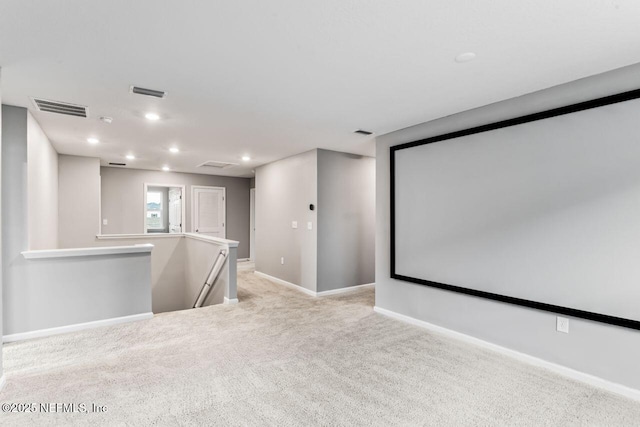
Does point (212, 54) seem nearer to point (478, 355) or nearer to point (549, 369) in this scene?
point (478, 355)

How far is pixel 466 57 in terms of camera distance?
2.28 meters

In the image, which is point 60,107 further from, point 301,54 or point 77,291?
point 301,54

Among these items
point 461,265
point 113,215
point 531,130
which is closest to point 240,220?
point 113,215

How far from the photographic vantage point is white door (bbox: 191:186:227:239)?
8.62 m

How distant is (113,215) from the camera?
7.60 metres

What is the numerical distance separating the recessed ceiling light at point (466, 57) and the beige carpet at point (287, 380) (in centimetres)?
251

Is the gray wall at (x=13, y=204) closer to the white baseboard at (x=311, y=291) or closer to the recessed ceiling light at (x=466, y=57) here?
the white baseboard at (x=311, y=291)

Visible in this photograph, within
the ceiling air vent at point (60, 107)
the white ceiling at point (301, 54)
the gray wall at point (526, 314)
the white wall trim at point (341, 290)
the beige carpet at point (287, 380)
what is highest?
the ceiling air vent at point (60, 107)

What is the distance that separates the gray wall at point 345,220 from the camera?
5.35m

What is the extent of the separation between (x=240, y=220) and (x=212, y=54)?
7.42 meters

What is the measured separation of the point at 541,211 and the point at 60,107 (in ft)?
16.2

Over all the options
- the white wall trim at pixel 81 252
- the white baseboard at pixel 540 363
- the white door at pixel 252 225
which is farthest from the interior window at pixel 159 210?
the white baseboard at pixel 540 363

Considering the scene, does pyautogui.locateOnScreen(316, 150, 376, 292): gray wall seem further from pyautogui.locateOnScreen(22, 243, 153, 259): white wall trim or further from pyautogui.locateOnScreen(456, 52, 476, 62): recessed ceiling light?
pyautogui.locateOnScreen(456, 52, 476, 62): recessed ceiling light

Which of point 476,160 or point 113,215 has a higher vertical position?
point 476,160
